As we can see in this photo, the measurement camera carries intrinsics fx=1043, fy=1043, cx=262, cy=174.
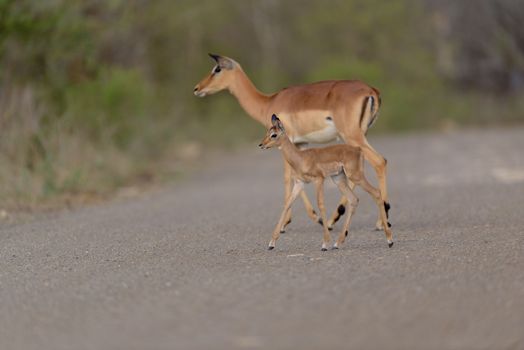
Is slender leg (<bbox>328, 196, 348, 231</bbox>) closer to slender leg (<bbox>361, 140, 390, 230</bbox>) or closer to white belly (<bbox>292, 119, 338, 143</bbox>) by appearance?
slender leg (<bbox>361, 140, 390, 230</bbox>)

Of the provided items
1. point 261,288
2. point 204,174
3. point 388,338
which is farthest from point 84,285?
point 204,174

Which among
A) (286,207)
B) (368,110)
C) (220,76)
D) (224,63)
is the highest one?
(224,63)

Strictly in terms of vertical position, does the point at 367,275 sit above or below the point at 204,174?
above

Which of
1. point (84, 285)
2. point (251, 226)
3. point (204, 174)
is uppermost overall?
point (84, 285)

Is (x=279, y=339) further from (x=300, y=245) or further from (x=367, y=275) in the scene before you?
(x=300, y=245)

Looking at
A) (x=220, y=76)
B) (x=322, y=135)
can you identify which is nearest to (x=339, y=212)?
(x=322, y=135)

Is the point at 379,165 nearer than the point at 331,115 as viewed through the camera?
Yes

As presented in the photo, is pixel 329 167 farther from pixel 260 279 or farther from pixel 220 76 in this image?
pixel 220 76

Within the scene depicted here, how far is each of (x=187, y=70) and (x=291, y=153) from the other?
2953 cm

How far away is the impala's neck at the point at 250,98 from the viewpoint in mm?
12820

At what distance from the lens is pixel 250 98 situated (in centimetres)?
1295

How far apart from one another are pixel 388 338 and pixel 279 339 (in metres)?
0.64

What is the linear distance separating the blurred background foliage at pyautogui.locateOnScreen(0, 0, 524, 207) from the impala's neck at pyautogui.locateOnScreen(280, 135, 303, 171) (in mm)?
6055

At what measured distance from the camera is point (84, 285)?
8.35 metres
